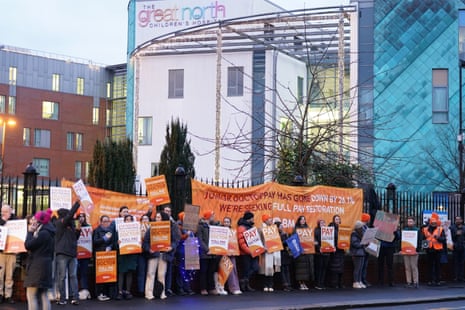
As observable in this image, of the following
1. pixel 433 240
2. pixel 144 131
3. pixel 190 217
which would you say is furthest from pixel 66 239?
pixel 144 131

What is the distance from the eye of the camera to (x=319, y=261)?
22516 mm

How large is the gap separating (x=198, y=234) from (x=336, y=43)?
1338 inches

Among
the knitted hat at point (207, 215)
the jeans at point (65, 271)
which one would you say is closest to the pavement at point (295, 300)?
the jeans at point (65, 271)

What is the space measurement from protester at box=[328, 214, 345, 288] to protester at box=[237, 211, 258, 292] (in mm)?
2483

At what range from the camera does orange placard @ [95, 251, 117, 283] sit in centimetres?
1808

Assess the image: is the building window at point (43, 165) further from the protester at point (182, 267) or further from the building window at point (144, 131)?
the protester at point (182, 267)

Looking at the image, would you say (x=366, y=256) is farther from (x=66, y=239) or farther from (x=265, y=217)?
(x=66, y=239)

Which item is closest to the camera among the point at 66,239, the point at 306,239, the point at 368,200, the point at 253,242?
the point at 66,239

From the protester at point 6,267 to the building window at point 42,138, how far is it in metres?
66.1

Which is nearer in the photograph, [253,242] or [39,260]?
[39,260]

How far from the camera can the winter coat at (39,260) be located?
1369cm

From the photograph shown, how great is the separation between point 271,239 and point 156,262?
339 centimetres

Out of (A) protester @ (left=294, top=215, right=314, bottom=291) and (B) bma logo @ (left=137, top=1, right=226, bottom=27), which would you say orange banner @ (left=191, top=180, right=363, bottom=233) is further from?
(B) bma logo @ (left=137, top=1, right=226, bottom=27)

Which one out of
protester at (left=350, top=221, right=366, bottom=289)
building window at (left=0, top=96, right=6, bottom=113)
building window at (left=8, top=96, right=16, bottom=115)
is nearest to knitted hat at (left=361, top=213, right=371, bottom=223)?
protester at (left=350, top=221, right=366, bottom=289)
